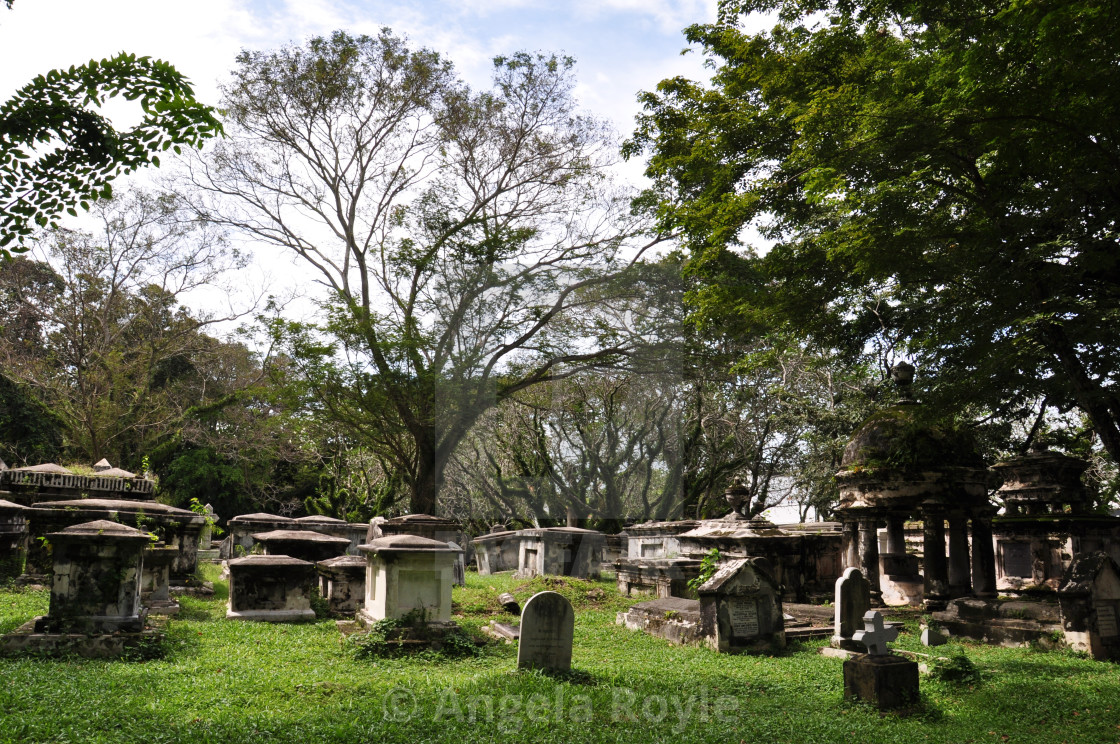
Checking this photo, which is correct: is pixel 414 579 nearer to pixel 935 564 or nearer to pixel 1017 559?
pixel 935 564

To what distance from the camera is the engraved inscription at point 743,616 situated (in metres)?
9.80

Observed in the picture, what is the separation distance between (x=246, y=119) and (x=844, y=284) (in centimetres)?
1623

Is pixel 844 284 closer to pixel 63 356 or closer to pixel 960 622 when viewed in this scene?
pixel 960 622

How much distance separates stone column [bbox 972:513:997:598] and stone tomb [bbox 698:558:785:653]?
437cm

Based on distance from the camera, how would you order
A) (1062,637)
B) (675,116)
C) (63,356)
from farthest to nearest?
(63,356)
(675,116)
(1062,637)

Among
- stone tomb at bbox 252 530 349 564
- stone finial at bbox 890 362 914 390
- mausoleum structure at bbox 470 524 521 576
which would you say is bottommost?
mausoleum structure at bbox 470 524 521 576

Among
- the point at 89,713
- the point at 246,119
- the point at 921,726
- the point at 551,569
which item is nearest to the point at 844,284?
the point at 921,726

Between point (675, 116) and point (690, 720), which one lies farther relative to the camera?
point (675, 116)

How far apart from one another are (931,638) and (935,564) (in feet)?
9.94

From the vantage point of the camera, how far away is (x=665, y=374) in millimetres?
22062

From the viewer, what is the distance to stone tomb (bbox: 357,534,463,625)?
936 centimetres

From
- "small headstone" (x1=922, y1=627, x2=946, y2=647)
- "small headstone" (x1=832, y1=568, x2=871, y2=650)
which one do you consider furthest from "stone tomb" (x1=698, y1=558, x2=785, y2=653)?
"small headstone" (x1=922, y1=627, x2=946, y2=647)

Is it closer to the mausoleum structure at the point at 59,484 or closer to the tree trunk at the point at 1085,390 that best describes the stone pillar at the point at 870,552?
the tree trunk at the point at 1085,390

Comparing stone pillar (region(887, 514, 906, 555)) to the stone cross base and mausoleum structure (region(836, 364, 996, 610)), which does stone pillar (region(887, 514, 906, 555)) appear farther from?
the stone cross base
